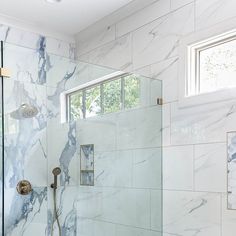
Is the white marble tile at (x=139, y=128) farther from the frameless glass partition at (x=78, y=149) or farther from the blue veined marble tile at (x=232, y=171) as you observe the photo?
the blue veined marble tile at (x=232, y=171)

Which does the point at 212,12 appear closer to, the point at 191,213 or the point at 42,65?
the point at 42,65

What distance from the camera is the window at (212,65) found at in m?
2.08

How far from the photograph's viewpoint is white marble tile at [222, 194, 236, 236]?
1876mm

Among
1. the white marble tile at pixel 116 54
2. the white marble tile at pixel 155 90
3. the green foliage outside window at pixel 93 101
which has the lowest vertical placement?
the green foliage outside window at pixel 93 101

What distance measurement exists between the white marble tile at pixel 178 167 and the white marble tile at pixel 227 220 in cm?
26

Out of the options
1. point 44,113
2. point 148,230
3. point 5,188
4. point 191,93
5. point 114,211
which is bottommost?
point 148,230

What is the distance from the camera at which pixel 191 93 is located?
221 centimetres

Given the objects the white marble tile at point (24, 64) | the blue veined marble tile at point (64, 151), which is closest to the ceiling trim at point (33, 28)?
the white marble tile at point (24, 64)

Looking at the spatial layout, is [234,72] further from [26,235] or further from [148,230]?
[26,235]

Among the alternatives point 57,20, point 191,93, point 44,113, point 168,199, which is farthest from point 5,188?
point 57,20

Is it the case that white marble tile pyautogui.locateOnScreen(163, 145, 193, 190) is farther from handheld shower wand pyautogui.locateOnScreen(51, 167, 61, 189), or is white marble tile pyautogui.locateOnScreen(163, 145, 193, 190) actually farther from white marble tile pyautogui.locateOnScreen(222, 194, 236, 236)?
handheld shower wand pyautogui.locateOnScreen(51, 167, 61, 189)

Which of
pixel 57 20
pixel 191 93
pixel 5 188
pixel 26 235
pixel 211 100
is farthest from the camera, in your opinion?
pixel 57 20

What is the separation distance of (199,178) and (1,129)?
1.20m

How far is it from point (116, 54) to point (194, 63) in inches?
32.3
